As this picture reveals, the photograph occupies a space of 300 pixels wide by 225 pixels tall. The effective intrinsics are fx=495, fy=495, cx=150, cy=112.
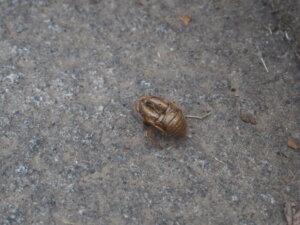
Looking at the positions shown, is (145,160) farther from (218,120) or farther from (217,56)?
(217,56)

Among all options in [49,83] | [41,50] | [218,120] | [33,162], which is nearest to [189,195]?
[218,120]

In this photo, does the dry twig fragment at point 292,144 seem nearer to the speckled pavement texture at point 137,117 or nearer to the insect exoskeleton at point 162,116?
the speckled pavement texture at point 137,117

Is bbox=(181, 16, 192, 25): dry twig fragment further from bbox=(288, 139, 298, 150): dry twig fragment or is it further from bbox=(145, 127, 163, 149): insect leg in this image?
bbox=(288, 139, 298, 150): dry twig fragment

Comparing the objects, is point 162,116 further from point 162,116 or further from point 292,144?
point 292,144

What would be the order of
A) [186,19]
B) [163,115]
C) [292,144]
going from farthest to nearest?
[186,19] → [292,144] → [163,115]

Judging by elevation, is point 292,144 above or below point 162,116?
above

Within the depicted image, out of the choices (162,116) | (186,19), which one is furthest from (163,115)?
(186,19)

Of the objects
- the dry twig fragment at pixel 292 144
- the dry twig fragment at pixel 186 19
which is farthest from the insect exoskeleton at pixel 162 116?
the dry twig fragment at pixel 186 19

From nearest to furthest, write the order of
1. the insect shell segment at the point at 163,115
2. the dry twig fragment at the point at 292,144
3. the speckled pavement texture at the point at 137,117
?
1. the speckled pavement texture at the point at 137,117
2. the insect shell segment at the point at 163,115
3. the dry twig fragment at the point at 292,144

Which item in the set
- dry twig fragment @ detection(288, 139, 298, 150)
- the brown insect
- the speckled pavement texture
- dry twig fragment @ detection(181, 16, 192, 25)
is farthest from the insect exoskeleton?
dry twig fragment @ detection(181, 16, 192, 25)
